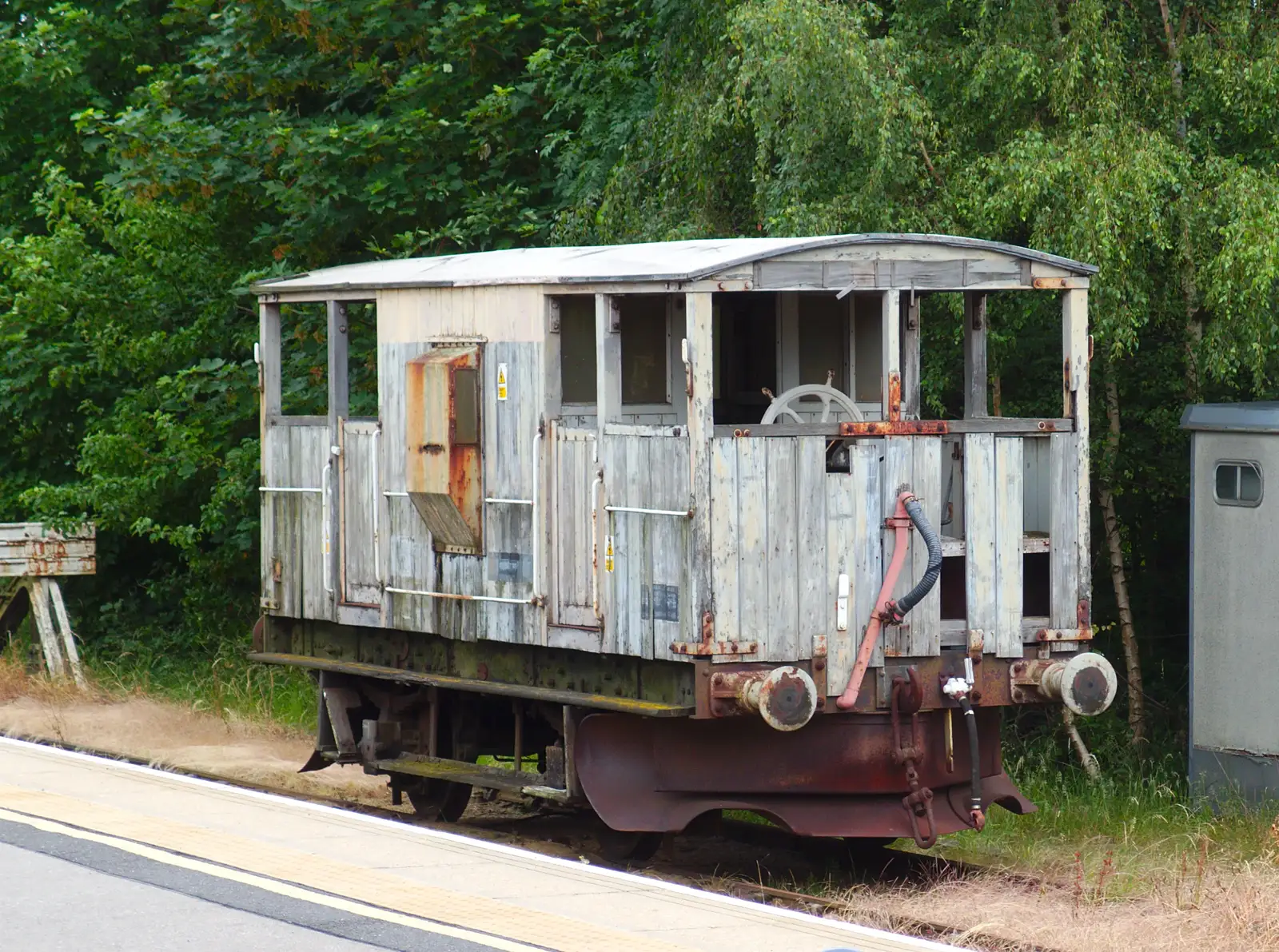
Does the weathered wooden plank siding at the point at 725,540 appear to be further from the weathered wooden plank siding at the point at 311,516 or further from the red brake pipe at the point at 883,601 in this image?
the weathered wooden plank siding at the point at 311,516

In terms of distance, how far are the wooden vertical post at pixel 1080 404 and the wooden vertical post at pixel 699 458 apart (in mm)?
2229

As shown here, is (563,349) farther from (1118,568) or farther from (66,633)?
(66,633)

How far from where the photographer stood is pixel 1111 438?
14.3m

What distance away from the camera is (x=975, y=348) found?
39.2ft

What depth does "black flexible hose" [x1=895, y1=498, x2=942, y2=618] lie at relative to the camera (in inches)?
388

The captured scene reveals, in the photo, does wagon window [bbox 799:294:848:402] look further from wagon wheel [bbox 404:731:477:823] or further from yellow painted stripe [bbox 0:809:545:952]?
yellow painted stripe [bbox 0:809:545:952]

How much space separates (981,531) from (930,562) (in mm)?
599

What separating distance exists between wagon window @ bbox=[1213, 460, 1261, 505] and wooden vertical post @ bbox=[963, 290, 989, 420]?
184 centimetres

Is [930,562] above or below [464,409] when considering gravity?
below

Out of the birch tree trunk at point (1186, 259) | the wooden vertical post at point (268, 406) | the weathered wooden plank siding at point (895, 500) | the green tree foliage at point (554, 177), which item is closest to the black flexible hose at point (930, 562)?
the weathered wooden plank siding at point (895, 500)

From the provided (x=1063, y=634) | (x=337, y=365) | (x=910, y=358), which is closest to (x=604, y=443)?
(x=910, y=358)

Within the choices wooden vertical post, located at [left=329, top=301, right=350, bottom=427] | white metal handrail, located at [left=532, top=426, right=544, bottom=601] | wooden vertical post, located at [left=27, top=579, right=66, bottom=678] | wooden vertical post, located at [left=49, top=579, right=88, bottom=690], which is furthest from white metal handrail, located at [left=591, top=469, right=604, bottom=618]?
wooden vertical post, located at [left=27, top=579, right=66, bottom=678]

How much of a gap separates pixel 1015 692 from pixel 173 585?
12.1m

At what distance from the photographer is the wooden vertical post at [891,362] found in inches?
400
